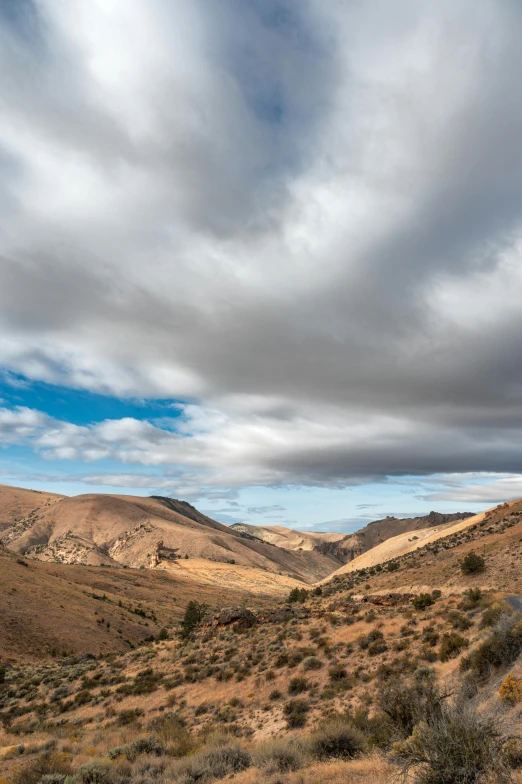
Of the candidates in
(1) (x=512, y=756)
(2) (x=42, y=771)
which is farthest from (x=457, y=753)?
(2) (x=42, y=771)

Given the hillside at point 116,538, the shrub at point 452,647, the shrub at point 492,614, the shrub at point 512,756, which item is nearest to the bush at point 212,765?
the shrub at point 512,756

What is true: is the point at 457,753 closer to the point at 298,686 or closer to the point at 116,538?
the point at 298,686

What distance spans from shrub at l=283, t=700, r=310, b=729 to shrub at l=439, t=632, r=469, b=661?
6.20 m

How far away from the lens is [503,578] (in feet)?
96.6

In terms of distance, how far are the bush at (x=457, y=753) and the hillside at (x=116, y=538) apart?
118223 mm

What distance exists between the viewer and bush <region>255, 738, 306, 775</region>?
9.28 m

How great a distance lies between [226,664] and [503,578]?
823 inches

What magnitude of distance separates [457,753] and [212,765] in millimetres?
6474

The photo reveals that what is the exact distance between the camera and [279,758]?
979 centimetres

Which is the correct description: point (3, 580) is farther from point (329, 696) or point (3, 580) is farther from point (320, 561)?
point (320, 561)

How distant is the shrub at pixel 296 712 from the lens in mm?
Result: 15609

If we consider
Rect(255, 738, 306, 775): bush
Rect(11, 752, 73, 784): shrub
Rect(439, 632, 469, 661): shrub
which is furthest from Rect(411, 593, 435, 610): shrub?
Rect(11, 752, 73, 784): shrub

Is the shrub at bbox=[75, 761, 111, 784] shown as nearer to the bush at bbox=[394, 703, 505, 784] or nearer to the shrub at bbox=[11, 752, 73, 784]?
the shrub at bbox=[11, 752, 73, 784]

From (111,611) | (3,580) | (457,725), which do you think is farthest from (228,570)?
(457,725)
